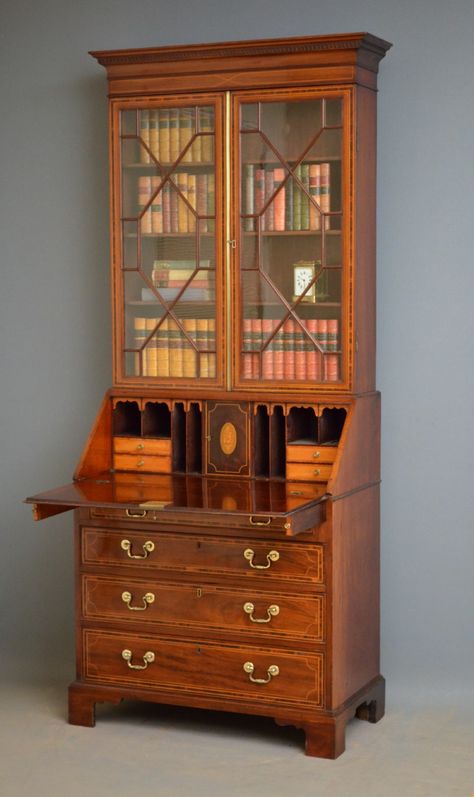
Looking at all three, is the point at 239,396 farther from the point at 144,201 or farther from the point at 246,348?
the point at 144,201

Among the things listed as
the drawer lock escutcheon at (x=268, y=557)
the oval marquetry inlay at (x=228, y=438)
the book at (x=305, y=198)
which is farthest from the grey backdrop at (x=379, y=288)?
the drawer lock escutcheon at (x=268, y=557)

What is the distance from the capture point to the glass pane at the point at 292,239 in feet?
14.1

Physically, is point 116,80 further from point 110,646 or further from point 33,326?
point 110,646

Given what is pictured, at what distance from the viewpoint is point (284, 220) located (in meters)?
4.36

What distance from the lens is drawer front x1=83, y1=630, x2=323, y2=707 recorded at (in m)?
4.14

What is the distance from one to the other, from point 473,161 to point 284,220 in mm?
733

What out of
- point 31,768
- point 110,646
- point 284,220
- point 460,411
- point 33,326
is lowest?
point 31,768

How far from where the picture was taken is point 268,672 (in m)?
4.17

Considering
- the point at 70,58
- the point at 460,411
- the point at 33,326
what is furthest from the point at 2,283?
the point at 460,411

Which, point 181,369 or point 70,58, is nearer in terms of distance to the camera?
point 181,369

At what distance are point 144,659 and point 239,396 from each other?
98 cm

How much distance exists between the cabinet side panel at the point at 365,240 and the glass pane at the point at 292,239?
2.5 inches

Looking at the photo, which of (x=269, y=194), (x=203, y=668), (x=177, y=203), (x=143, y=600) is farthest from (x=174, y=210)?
(x=203, y=668)

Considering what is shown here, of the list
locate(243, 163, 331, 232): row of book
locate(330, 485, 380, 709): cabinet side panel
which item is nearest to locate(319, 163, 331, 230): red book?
locate(243, 163, 331, 232): row of book
